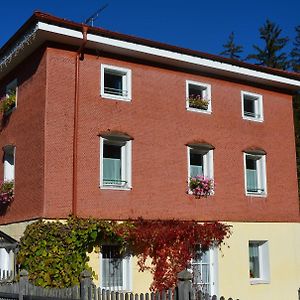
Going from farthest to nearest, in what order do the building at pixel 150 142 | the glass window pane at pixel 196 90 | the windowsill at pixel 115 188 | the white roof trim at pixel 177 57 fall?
the glass window pane at pixel 196 90 → the windowsill at pixel 115 188 → the building at pixel 150 142 → the white roof trim at pixel 177 57

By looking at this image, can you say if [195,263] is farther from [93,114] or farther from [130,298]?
[130,298]

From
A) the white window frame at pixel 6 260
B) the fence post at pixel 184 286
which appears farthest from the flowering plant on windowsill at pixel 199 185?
the fence post at pixel 184 286

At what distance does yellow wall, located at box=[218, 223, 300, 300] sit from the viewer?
64.4 ft

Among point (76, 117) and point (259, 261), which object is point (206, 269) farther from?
point (76, 117)

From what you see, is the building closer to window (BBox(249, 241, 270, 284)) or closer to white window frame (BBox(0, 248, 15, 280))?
window (BBox(249, 241, 270, 284))

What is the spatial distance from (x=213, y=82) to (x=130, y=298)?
497 inches

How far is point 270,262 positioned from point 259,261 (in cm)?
44

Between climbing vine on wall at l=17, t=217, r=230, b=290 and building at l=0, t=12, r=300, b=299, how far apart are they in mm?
498

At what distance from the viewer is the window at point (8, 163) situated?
64.8 ft

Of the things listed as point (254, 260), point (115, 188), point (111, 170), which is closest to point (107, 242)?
point (115, 188)

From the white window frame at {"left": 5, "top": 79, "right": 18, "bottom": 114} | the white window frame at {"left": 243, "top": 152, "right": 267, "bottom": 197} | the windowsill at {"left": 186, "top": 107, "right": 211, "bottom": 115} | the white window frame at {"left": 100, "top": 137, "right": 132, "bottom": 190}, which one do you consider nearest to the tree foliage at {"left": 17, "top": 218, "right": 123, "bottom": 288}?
the white window frame at {"left": 100, "top": 137, "right": 132, "bottom": 190}

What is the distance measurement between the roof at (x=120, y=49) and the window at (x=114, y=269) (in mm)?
6601

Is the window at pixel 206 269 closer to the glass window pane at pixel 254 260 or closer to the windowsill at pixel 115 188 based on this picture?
the glass window pane at pixel 254 260

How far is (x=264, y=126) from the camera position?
2205cm
